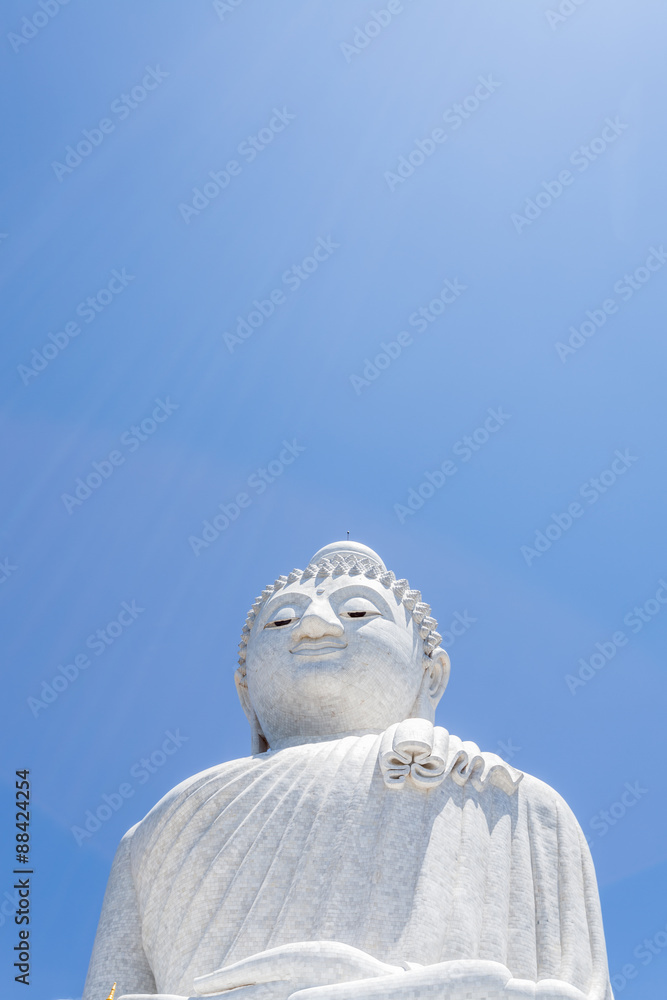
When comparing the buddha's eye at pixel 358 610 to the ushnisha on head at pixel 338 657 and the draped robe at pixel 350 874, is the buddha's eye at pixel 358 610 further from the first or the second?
the draped robe at pixel 350 874

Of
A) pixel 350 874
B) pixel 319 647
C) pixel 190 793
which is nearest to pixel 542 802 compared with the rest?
pixel 350 874

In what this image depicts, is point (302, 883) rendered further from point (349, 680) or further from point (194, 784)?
point (349, 680)

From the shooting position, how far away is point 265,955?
6.37 metres

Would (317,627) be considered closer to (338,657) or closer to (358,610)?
(338,657)

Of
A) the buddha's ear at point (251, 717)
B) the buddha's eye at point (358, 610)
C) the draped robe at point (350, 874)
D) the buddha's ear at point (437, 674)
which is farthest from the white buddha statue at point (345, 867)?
the buddha's ear at point (437, 674)

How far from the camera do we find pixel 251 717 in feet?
31.8

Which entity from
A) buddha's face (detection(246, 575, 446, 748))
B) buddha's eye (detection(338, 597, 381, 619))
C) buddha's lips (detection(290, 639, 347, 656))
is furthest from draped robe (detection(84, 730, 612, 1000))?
buddha's eye (detection(338, 597, 381, 619))

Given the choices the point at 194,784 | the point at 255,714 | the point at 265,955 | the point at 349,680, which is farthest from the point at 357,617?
the point at 265,955

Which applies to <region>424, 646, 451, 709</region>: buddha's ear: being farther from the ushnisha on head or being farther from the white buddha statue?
the white buddha statue

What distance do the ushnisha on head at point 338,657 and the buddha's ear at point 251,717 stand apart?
11 mm

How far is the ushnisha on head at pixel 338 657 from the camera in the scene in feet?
29.2

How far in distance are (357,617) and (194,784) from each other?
1.93 m

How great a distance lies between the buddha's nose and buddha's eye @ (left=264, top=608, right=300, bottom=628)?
166mm

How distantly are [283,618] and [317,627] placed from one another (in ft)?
1.30
